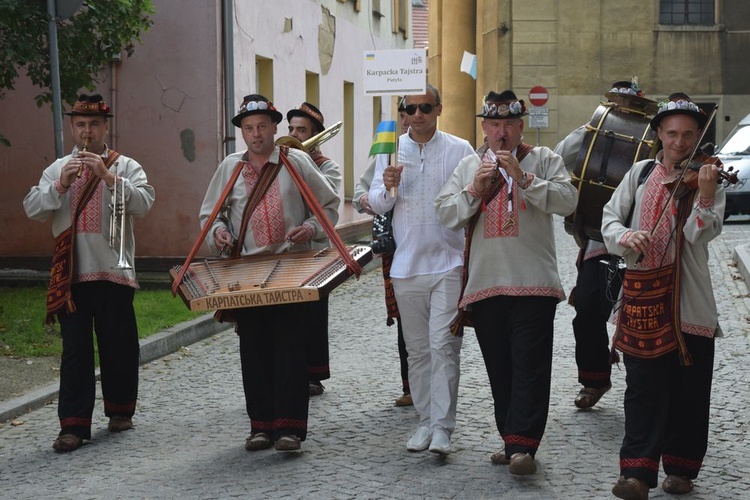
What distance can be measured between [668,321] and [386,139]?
212 centimetres

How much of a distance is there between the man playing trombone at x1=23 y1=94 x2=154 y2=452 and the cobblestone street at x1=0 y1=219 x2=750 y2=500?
10.0 inches

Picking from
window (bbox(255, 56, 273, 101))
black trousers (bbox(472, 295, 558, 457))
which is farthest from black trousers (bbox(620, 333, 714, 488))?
window (bbox(255, 56, 273, 101))

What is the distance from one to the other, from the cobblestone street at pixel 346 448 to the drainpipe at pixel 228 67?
6.46m

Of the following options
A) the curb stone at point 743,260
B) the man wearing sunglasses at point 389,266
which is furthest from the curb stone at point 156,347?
the curb stone at point 743,260

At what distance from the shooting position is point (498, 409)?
6992 millimetres

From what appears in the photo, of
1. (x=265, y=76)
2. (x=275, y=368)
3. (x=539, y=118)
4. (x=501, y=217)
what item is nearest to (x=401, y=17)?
(x=539, y=118)

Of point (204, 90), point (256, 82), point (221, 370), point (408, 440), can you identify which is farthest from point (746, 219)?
point (408, 440)

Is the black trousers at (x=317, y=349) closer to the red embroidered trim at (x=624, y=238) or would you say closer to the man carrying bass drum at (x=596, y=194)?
the man carrying bass drum at (x=596, y=194)

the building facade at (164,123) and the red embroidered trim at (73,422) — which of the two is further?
the building facade at (164,123)

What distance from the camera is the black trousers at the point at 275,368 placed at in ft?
24.0

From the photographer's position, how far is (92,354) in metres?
7.83

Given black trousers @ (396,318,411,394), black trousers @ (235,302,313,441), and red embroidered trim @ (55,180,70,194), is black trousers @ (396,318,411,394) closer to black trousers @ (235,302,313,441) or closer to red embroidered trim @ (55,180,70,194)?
black trousers @ (235,302,313,441)

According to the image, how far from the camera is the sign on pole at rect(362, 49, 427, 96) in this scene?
7664mm

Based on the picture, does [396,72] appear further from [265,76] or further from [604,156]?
[265,76]
